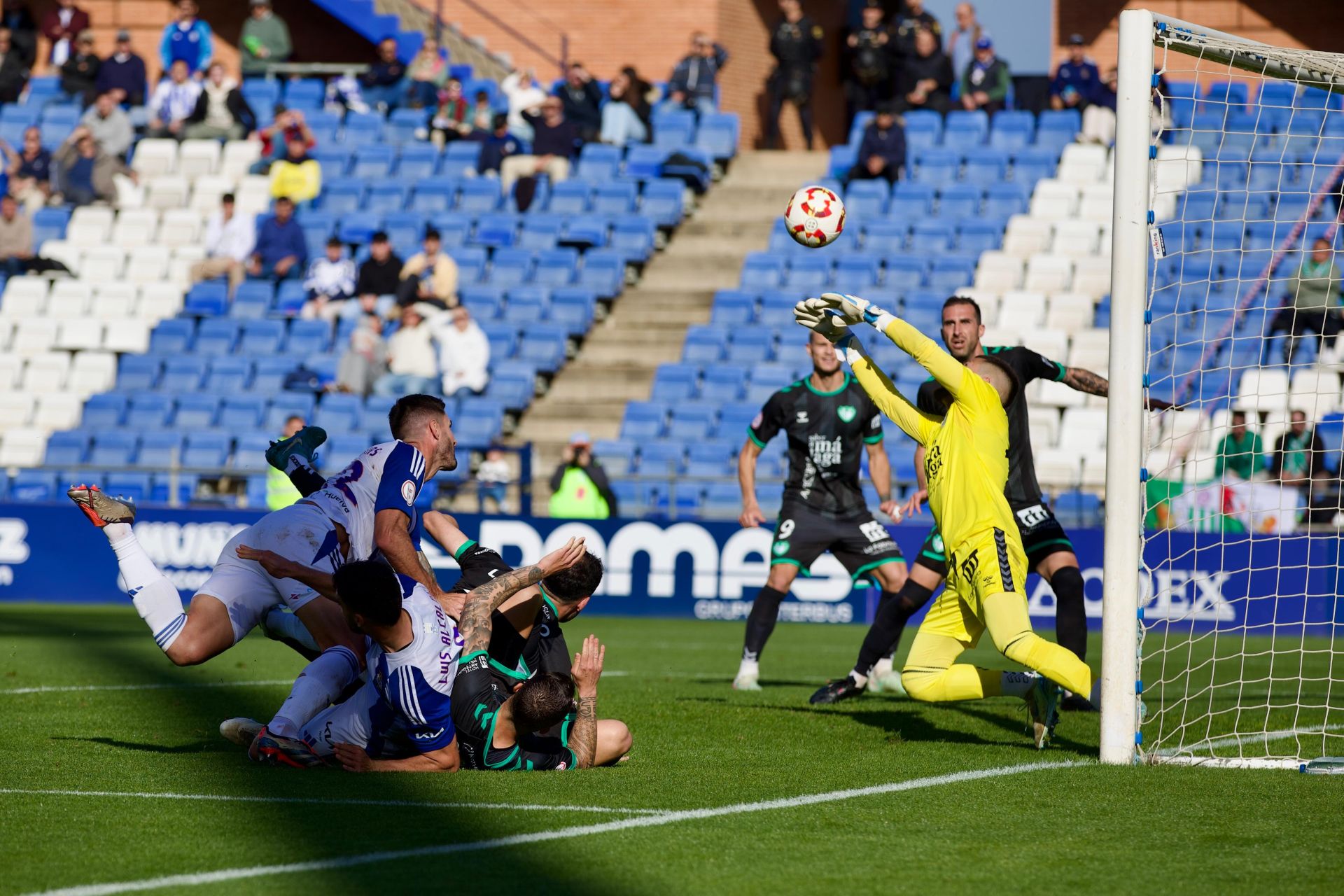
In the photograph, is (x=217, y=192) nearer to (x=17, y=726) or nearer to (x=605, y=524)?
(x=605, y=524)

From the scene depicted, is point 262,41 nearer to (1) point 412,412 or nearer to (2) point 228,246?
(2) point 228,246

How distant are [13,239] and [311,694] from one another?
1982 centimetres

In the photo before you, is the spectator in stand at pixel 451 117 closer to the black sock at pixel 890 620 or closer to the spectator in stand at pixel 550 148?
the spectator in stand at pixel 550 148

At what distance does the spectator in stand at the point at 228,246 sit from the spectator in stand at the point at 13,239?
8.42 ft

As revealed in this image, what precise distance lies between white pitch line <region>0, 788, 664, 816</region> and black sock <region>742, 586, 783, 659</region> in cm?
472

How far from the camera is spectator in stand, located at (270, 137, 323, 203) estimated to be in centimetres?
2520

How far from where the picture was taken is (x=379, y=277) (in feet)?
74.9

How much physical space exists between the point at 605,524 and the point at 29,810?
12.1 m

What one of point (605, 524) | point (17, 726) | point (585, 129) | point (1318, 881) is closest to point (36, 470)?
point (605, 524)

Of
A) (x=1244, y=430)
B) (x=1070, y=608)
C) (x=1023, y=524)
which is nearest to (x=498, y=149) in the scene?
(x=1244, y=430)

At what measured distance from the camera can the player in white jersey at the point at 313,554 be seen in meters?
7.41

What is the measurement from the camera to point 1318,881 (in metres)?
5.04

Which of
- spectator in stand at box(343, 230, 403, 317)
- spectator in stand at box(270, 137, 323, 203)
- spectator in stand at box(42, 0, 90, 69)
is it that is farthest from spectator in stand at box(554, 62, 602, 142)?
spectator in stand at box(42, 0, 90, 69)

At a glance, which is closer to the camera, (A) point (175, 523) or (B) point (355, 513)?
(B) point (355, 513)
